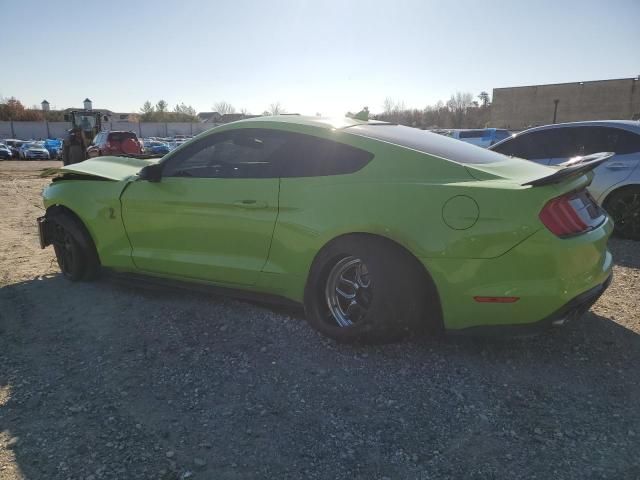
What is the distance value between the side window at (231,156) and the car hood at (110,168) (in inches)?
27.9

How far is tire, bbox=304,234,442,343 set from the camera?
2.99 metres

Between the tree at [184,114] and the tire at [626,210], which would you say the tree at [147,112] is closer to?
the tree at [184,114]

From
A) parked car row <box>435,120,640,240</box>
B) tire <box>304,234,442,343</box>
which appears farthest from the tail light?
parked car row <box>435,120,640,240</box>

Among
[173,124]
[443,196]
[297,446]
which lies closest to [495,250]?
[443,196]

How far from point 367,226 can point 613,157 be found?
493 cm

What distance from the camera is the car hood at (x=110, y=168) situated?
175 inches

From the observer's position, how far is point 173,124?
66062 millimetres

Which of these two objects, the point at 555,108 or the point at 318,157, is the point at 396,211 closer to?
the point at 318,157

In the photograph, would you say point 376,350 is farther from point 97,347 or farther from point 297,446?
point 97,347

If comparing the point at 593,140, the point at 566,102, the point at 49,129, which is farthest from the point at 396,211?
the point at 566,102

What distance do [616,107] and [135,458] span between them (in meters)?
71.4

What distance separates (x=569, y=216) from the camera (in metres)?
2.85

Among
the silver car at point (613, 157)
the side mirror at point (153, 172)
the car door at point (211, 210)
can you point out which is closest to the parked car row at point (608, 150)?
the silver car at point (613, 157)

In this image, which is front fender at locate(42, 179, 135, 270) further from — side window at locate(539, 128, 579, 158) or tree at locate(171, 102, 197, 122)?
tree at locate(171, 102, 197, 122)
